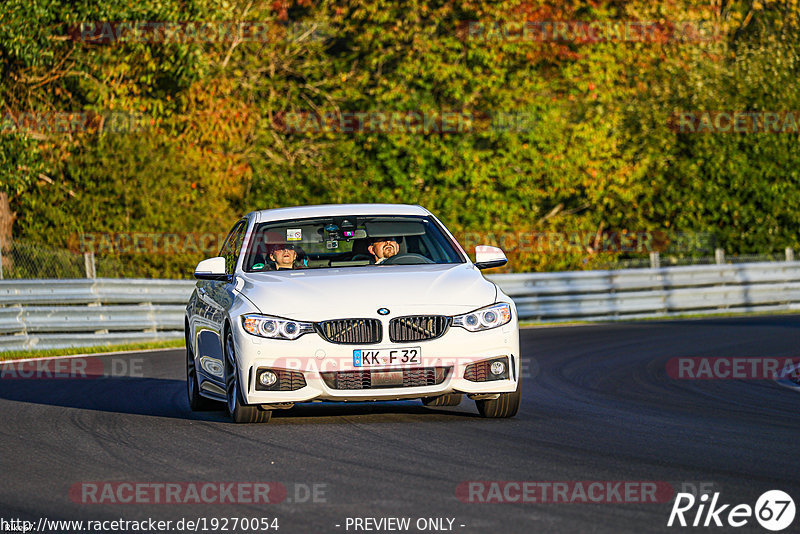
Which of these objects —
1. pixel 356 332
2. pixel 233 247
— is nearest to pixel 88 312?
pixel 233 247

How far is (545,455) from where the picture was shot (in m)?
8.47

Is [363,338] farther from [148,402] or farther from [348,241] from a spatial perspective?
[148,402]

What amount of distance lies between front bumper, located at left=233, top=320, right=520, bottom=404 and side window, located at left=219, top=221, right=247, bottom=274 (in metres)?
1.68

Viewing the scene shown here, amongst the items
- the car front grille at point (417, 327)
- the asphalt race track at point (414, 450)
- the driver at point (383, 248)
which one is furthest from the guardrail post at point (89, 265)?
the car front grille at point (417, 327)

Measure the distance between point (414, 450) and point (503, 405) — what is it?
6.02 feet

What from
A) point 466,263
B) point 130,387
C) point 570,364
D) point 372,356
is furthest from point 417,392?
point 570,364

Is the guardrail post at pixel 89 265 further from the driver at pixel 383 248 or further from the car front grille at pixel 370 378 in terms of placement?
the car front grille at pixel 370 378

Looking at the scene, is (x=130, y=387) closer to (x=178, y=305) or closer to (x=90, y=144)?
(x=178, y=305)

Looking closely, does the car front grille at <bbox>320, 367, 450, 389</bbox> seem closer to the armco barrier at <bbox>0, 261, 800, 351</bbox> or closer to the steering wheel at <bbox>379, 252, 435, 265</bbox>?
the steering wheel at <bbox>379, 252, 435, 265</bbox>

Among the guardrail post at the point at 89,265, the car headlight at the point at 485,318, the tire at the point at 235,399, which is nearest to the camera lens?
the car headlight at the point at 485,318

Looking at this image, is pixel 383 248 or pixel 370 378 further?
pixel 383 248

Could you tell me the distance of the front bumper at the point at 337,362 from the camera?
9.81 metres

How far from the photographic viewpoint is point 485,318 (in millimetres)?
10094

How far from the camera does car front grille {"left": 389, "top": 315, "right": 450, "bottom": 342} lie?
32.4 feet
